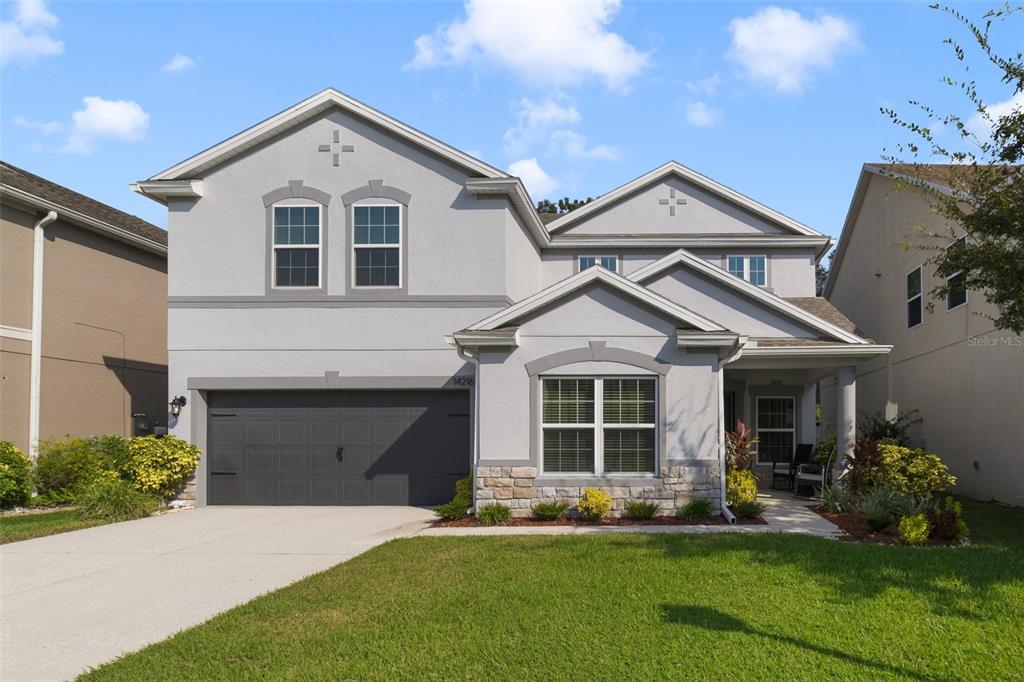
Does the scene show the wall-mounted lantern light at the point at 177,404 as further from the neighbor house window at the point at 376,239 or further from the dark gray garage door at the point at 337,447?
the neighbor house window at the point at 376,239

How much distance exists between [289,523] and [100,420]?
23.4ft

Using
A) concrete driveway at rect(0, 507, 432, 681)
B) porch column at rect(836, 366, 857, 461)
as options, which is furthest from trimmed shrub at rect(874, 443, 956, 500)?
concrete driveway at rect(0, 507, 432, 681)

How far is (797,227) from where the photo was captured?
20.4m

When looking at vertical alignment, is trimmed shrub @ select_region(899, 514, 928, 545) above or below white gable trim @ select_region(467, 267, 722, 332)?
below

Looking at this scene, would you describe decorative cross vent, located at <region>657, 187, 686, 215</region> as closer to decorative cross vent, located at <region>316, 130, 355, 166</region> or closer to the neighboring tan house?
the neighboring tan house

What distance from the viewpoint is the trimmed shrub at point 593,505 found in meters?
12.4

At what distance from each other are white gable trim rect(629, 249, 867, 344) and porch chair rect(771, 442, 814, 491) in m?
3.19

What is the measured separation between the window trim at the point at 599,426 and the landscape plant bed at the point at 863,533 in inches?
112

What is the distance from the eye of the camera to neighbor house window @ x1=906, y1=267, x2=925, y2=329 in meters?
18.2

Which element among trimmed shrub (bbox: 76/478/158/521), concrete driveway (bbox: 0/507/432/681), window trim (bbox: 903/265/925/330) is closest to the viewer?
concrete driveway (bbox: 0/507/432/681)

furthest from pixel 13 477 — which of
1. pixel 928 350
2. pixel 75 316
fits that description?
pixel 928 350

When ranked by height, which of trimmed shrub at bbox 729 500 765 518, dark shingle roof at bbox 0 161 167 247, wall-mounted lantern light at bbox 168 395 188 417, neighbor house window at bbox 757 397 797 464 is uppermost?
dark shingle roof at bbox 0 161 167 247

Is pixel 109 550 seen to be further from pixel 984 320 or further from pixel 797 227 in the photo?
pixel 797 227

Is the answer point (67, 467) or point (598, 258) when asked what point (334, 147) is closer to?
point (598, 258)
